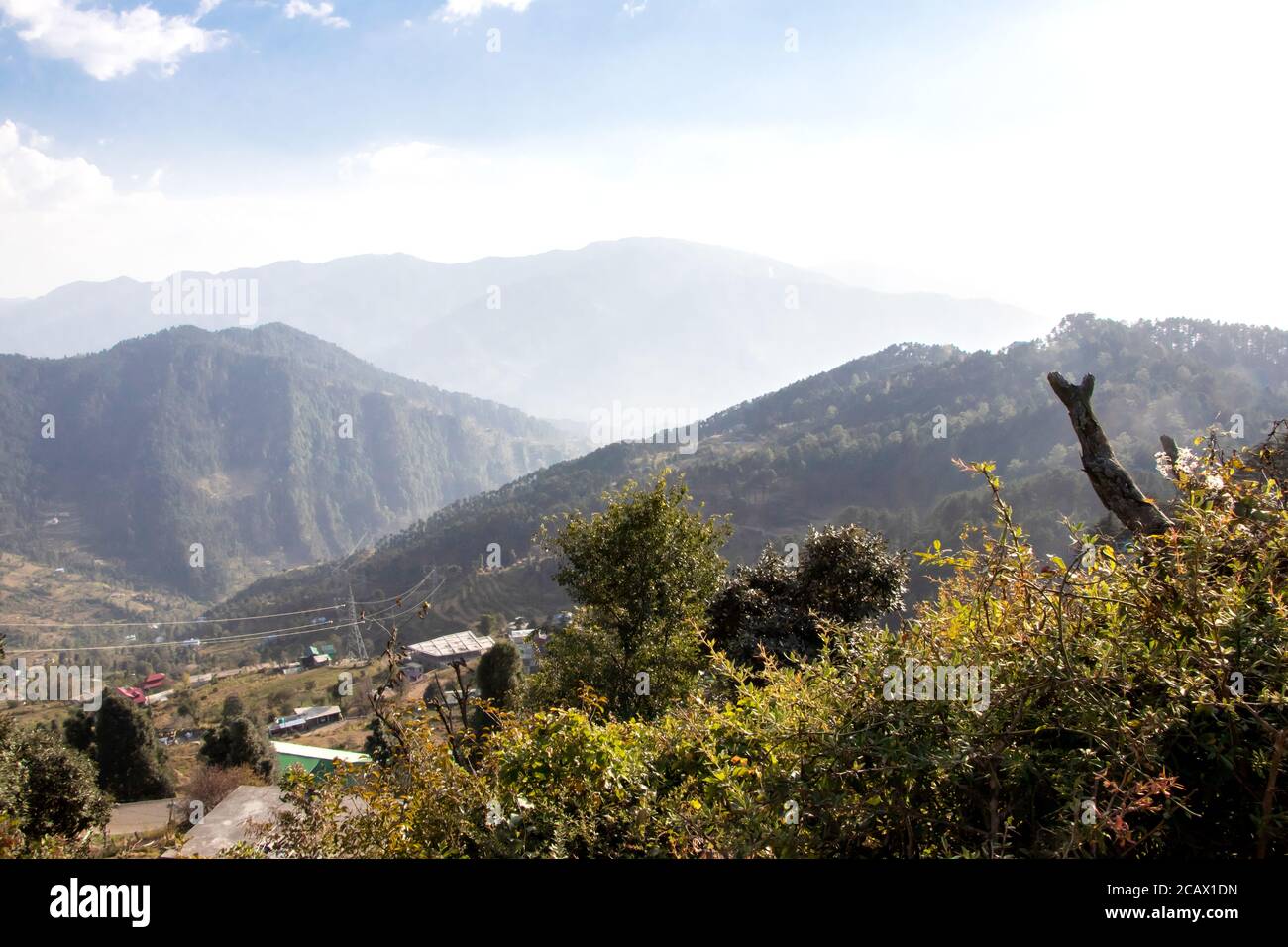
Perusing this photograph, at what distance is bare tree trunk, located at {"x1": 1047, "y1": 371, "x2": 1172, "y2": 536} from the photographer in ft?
17.0

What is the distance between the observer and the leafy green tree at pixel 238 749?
30.8 meters

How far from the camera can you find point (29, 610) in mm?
169000

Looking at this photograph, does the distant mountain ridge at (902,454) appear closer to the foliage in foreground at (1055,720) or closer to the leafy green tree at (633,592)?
the leafy green tree at (633,592)

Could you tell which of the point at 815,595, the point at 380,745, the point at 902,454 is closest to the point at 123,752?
the point at 380,745

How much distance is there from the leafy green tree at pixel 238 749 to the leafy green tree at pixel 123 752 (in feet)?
14.3

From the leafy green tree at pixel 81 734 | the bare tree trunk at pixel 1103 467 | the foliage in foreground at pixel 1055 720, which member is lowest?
the leafy green tree at pixel 81 734

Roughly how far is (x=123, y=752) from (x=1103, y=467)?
138 feet

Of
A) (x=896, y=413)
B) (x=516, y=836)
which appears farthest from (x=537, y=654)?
(x=896, y=413)

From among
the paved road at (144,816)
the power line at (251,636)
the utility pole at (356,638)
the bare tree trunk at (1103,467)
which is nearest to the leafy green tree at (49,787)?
the paved road at (144,816)

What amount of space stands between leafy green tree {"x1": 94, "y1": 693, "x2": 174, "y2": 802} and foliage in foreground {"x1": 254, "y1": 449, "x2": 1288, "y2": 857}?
39.5 metres

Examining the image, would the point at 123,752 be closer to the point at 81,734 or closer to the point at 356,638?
the point at 81,734

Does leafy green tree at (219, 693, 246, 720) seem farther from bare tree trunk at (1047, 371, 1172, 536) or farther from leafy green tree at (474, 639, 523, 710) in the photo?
bare tree trunk at (1047, 371, 1172, 536)

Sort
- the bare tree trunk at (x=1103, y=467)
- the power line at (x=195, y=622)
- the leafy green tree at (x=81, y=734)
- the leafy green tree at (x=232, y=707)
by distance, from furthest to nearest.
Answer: the power line at (x=195, y=622) < the leafy green tree at (x=232, y=707) < the leafy green tree at (x=81, y=734) < the bare tree trunk at (x=1103, y=467)

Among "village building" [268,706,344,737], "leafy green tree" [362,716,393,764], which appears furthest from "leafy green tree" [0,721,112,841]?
"village building" [268,706,344,737]
